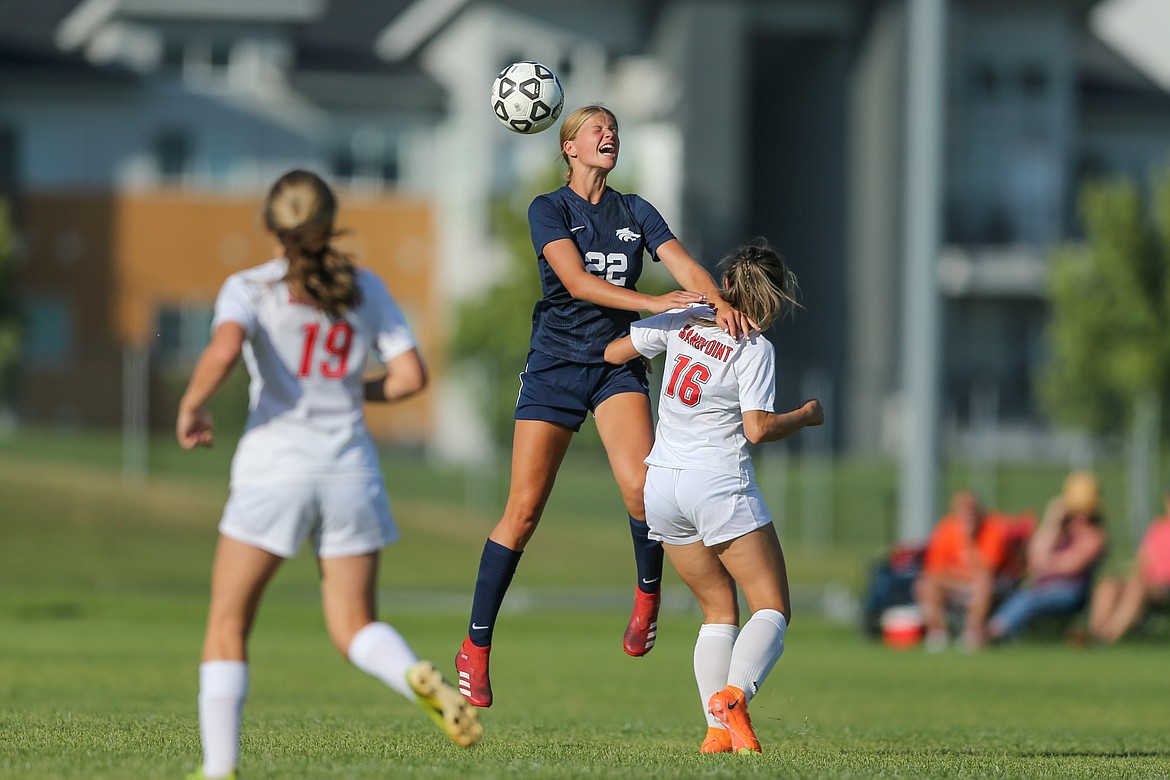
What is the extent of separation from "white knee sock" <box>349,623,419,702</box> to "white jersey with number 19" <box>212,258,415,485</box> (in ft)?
1.87

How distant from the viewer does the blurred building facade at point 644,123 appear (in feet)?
148

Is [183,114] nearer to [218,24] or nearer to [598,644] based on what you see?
[218,24]

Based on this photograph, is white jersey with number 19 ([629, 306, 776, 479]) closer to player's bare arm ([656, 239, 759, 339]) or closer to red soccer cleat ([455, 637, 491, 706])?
player's bare arm ([656, 239, 759, 339])

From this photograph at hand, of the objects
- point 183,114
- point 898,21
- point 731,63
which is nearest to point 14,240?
point 183,114

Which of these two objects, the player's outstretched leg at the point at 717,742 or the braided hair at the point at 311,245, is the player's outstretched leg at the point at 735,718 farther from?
the braided hair at the point at 311,245

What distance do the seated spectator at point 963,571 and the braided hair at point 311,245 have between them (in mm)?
12501

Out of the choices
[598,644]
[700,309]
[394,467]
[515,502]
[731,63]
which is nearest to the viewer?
[700,309]

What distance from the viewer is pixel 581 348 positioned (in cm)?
789

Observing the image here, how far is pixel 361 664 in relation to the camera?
6156 mm

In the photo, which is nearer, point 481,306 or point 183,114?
point 481,306

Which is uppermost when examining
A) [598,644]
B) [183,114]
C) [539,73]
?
[183,114]

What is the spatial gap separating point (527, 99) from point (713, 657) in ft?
9.04

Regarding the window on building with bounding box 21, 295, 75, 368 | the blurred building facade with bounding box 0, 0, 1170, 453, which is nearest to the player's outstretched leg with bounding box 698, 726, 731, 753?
the blurred building facade with bounding box 0, 0, 1170, 453

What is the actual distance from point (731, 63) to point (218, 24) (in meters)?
13.3
